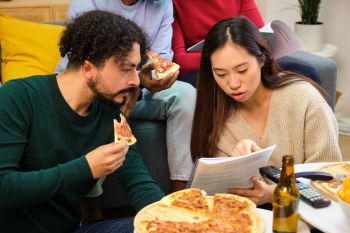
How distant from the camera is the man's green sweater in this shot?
52.5 inches

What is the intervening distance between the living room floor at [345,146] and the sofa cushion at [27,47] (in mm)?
1882

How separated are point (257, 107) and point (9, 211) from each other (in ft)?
3.05

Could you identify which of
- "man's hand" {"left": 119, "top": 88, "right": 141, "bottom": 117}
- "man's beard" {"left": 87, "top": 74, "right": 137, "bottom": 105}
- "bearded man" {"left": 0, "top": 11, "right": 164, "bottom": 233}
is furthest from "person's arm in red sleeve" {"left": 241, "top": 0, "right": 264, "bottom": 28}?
"man's beard" {"left": 87, "top": 74, "right": 137, "bottom": 105}

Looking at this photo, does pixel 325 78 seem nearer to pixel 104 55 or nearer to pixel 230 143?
pixel 230 143

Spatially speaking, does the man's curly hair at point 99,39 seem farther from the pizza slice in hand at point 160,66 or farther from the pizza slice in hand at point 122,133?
the pizza slice in hand at point 160,66

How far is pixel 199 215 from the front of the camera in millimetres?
1167

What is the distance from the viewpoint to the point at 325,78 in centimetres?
268

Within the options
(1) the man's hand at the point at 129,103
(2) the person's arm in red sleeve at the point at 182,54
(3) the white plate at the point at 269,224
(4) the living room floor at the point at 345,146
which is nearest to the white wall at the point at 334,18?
(4) the living room floor at the point at 345,146

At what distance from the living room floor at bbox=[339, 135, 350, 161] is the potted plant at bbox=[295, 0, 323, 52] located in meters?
0.67

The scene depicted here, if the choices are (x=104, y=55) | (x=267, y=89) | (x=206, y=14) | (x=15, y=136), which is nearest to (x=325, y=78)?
(x=206, y=14)

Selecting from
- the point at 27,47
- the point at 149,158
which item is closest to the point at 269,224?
the point at 149,158

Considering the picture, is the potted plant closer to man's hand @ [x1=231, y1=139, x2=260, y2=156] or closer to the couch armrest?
the couch armrest

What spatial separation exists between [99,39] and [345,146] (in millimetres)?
2345

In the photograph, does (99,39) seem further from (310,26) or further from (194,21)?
(310,26)
